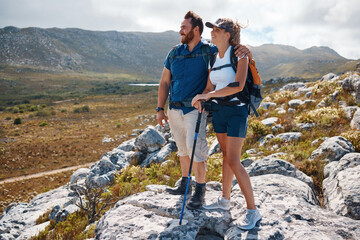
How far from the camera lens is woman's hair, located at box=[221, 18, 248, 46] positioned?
3.02 meters

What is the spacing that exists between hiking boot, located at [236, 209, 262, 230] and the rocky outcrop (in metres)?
0.06

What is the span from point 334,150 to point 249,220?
181 inches

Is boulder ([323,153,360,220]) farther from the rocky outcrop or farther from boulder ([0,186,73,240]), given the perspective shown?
boulder ([0,186,73,240])

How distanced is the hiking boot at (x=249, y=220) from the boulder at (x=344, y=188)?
184cm

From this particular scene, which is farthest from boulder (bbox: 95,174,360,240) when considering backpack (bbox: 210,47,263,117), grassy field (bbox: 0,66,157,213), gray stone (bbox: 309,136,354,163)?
grassy field (bbox: 0,66,157,213)

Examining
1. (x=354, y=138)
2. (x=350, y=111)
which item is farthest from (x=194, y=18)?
(x=350, y=111)

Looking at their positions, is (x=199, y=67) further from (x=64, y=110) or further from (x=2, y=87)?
(x=2, y=87)

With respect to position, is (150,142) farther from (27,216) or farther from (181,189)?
(181,189)

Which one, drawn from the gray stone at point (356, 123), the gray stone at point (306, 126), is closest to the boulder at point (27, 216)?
the gray stone at point (306, 126)

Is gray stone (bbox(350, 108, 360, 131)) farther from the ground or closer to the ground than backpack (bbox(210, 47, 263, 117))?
closer to the ground

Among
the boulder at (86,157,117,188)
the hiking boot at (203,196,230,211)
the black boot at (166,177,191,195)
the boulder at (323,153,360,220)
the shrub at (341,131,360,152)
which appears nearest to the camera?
the hiking boot at (203,196,230,211)

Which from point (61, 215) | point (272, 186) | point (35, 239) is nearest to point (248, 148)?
point (272, 186)

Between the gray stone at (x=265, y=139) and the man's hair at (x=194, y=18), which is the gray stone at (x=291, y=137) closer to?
the gray stone at (x=265, y=139)

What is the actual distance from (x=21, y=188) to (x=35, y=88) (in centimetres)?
8757
